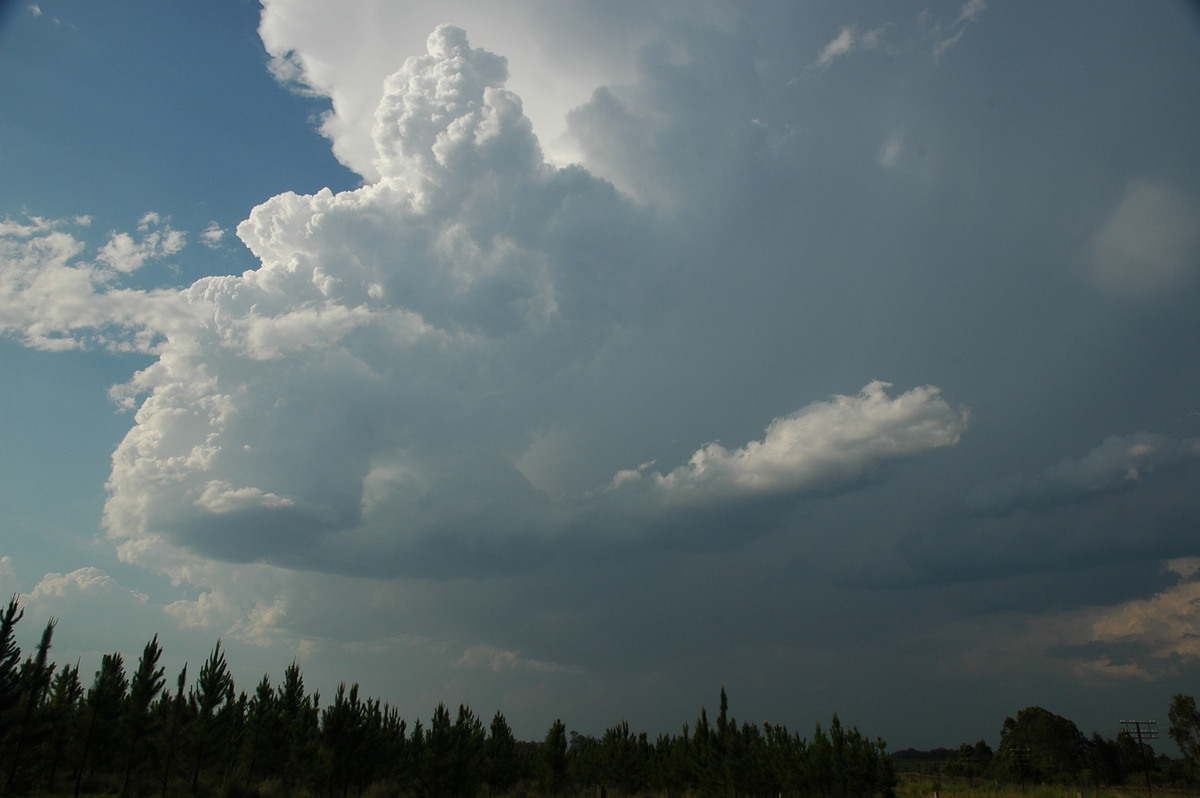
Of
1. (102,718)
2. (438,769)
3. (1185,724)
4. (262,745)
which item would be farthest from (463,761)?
(1185,724)

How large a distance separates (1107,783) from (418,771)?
107311mm

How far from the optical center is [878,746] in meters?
42.3

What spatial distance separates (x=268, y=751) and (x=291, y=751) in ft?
19.5

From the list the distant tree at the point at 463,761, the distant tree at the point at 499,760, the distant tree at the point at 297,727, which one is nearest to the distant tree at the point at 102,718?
the distant tree at the point at 297,727

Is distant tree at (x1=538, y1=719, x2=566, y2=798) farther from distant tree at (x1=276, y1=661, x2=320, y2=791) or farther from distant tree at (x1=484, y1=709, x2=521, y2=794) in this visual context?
distant tree at (x1=276, y1=661, x2=320, y2=791)

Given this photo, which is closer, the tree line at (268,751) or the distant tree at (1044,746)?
the tree line at (268,751)

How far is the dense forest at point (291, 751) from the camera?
124 feet

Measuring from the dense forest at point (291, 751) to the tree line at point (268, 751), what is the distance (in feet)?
0.32

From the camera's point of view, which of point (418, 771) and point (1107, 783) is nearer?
point (418, 771)

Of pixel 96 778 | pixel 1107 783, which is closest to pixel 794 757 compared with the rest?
pixel 96 778

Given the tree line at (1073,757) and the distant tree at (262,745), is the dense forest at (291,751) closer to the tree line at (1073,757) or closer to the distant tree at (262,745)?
the distant tree at (262,745)

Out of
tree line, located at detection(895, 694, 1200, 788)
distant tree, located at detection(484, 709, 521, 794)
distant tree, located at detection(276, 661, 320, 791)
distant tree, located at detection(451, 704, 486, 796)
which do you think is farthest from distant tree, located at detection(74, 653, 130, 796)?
tree line, located at detection(895, 694, 1200, 788)

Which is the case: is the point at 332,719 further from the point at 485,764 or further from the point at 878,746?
the point at 878,746

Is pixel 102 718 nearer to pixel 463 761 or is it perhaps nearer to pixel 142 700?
pixel 142 700
